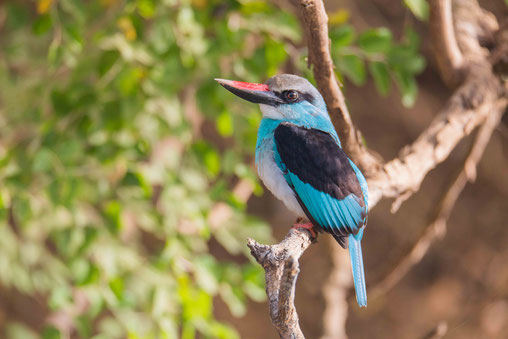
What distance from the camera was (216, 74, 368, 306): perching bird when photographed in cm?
193

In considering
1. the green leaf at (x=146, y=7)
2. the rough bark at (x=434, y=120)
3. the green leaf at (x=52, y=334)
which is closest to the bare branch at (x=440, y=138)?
the rough bark at (x=434, y=120)

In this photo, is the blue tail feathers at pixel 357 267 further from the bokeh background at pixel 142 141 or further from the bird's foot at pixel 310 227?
the bokeh background at pixel 142 141

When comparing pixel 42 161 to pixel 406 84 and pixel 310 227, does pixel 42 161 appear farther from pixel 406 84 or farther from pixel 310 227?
pixel 406 84

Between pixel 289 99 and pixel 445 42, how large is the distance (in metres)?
0.78

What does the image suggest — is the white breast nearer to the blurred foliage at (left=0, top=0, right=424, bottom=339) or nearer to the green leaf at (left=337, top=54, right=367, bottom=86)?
the blurred foliage at (left=0, top=0, right=424, bottom=339)

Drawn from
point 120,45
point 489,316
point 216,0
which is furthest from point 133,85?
point 489,316

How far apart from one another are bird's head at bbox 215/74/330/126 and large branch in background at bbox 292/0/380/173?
0.15m

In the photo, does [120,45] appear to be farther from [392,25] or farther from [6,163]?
[392,25]

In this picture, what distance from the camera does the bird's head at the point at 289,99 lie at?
83.3 inches

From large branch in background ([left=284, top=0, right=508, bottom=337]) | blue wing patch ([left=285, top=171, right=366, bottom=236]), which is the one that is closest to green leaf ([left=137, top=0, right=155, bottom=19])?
large branch in background ([left=284, top=0, right=508, bottom=337])

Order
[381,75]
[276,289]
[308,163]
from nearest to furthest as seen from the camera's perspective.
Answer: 1. [276,289]
2. [308,163]
3. [381,75]

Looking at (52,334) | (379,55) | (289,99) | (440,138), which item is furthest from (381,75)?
(52,334)

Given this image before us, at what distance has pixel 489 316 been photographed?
4758 mm

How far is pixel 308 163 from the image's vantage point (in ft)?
6.63
